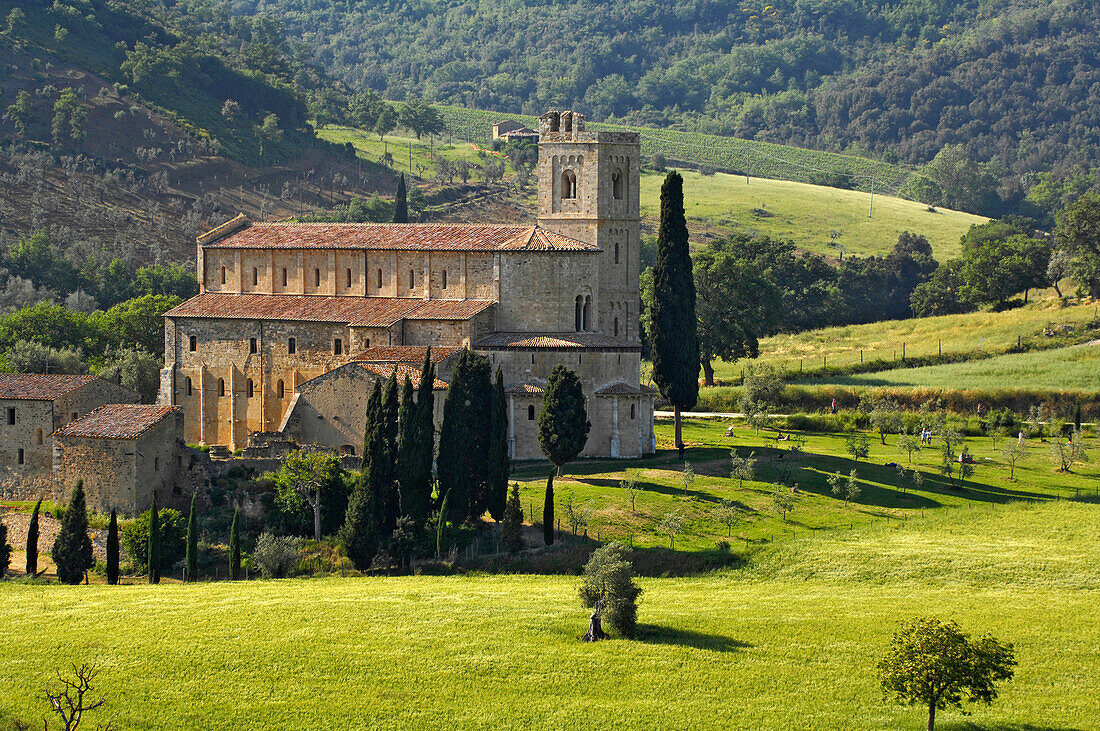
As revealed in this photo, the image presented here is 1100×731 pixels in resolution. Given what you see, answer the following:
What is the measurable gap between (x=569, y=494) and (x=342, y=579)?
9.14 metres

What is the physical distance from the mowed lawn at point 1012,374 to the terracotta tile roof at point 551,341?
21.8 metres

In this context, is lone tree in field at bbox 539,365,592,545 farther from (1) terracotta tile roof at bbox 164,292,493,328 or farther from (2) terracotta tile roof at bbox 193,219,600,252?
(2) terracotta tile roof at bbox 193,219,600,252

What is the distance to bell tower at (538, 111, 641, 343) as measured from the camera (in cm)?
6106

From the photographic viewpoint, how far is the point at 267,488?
50.4m

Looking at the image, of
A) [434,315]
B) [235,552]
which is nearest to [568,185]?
[434,315]

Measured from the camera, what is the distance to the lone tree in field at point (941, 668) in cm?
3138

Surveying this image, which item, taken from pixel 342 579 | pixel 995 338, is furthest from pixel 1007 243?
pixel 342 579

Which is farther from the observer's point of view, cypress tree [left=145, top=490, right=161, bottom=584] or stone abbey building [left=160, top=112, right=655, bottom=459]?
stone abbey building [left=160, top=112, right=655, bottom=459]

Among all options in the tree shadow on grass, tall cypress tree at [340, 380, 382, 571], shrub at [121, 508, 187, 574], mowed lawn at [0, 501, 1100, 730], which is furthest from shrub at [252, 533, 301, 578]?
the tree shadow on grass

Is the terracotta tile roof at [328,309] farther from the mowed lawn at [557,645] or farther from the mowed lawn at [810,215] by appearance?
the mowed lawn at [810,215]

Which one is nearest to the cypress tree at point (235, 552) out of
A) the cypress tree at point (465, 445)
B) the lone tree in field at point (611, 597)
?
the cypress tree at point (465, 445)

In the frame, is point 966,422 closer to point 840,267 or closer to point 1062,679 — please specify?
point 1062,679

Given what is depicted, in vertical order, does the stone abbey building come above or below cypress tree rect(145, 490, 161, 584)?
above

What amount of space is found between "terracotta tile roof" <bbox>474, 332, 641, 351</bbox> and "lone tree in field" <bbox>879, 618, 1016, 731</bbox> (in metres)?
25.9
